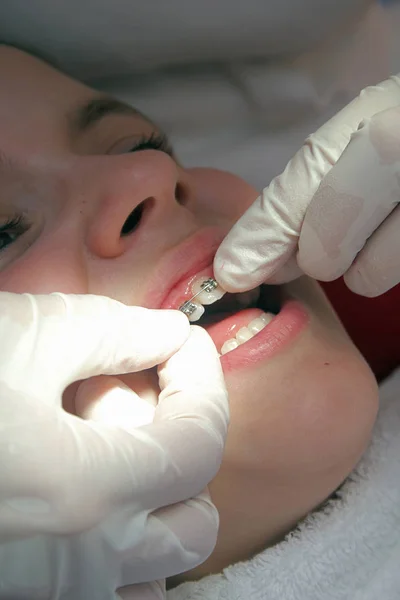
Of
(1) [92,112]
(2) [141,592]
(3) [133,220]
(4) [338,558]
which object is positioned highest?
(1) [92,112]

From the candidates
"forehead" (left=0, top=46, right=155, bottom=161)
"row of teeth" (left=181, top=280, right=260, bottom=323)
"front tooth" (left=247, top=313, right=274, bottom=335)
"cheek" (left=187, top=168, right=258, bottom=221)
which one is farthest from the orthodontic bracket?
"forehead" (left=0, top=46, right=155, bottom=161)

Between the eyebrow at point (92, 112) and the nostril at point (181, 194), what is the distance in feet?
0.59

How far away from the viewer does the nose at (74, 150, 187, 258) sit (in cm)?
97

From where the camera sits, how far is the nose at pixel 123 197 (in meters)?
0.97

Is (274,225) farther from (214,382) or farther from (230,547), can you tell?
(230,547)

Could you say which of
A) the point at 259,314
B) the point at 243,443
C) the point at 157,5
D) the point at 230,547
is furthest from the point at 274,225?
the point at 157,5

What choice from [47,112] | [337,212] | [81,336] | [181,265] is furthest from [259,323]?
[47,112]

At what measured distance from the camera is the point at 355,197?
0.85m

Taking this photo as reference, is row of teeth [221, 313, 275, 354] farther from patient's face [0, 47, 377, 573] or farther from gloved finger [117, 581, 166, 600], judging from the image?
gloved finger [117, 581, 166, 600]

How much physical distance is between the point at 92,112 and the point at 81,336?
0.53 meters

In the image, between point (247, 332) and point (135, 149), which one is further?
point (135, 149)

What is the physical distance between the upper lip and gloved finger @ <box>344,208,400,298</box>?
0.74ft

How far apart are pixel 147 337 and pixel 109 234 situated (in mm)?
216

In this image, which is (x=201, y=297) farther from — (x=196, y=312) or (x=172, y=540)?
(x=172, y=540)
